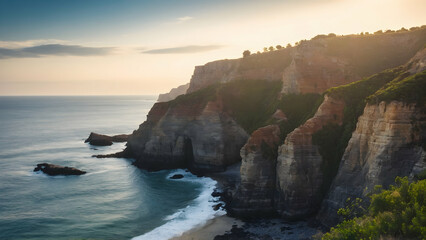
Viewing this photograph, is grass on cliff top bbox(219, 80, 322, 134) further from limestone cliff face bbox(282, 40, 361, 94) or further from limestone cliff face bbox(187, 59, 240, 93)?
limestone cliff face bbox(187, 59, 240, 93)

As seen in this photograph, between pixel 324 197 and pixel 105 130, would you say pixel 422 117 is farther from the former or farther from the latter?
pixel 105 130

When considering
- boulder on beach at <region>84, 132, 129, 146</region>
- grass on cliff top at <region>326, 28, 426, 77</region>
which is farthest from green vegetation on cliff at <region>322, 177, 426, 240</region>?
boulder on beach at <region>84, 132, 129, 146</region>

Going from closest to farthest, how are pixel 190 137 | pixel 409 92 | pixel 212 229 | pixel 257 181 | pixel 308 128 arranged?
pixel 409 92 → pixel 212 229 → pixel 308 128 → pixel 257 181 → pixel 190 137

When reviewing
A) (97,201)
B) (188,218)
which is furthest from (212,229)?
(97,201)

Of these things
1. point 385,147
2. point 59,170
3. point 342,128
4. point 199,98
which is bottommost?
point 59,170

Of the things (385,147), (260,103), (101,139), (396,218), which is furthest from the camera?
(101,139)

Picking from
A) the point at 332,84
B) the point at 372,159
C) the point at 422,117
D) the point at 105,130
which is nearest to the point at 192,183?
the point at 332,84

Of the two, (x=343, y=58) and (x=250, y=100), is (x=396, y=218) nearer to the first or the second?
(x=343, y=58)

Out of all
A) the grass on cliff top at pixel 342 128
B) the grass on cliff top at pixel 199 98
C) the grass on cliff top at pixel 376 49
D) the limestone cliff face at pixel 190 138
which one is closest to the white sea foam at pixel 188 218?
the limestone cliff face at pixel 190 138
